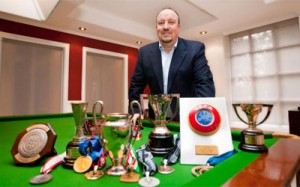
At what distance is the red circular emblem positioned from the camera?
726 mm

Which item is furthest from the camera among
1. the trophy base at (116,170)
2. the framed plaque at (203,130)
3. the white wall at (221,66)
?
the white wall at (221,66)

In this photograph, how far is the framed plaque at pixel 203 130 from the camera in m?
0.68

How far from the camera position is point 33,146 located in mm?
669

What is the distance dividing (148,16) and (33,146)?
3.92m

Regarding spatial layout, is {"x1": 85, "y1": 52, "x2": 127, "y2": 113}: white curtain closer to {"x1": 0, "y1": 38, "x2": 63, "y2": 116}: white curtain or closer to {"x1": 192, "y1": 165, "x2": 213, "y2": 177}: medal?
{"x1": 0, "y1": 38, "x2": 63, "y2": 116}: white curtain

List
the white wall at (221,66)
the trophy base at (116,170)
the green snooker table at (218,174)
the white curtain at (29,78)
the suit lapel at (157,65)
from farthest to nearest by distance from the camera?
the white wall at (221,66) → the white curtain at (29,78) → the suit lapel at (157,65) → the trophy base at (116,170) → the green snooker table at (218,174)

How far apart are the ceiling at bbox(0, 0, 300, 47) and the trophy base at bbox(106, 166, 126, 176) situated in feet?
10.1

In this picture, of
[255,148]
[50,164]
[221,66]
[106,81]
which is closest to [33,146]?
[50,164]

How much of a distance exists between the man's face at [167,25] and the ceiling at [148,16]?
1.68 meters

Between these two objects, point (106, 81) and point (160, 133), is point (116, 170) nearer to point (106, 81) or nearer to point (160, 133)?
point (160, 133)

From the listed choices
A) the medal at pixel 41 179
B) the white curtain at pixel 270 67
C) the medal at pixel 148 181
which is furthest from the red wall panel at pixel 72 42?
the medal at pixel 148 181

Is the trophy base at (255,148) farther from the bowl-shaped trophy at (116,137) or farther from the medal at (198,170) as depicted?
the bowl-shaped trophy at (116,137)

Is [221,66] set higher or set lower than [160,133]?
higher

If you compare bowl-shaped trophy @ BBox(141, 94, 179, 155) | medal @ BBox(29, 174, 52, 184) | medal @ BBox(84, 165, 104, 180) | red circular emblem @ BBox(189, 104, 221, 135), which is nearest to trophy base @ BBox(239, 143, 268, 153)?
red circular emblem @ BBox(189, 104, 221, 135)
